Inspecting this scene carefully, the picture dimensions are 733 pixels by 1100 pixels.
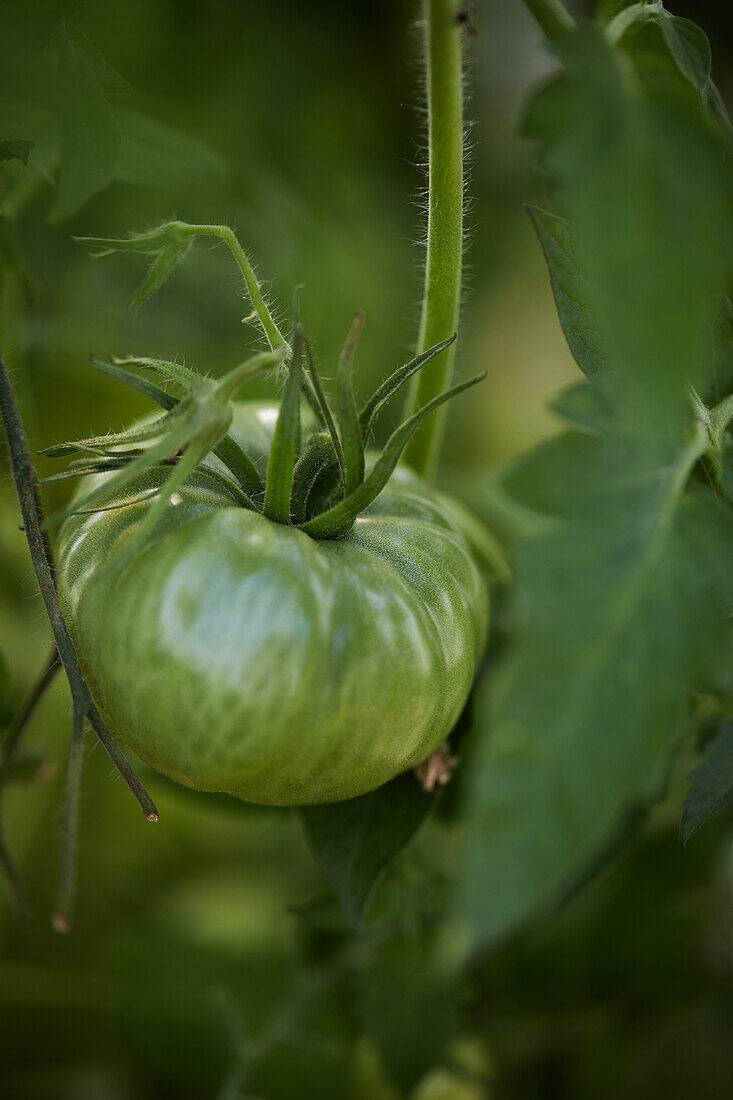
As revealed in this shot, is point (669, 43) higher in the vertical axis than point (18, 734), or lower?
higher

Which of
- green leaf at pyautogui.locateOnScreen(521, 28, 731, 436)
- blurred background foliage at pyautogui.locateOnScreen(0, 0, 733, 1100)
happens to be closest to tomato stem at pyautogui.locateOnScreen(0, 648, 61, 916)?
blurred background foliage at pyautogui.locateOnScreen(0, 0, 733, 1100)

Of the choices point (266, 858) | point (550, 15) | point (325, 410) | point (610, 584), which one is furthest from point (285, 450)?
point (266, 858)

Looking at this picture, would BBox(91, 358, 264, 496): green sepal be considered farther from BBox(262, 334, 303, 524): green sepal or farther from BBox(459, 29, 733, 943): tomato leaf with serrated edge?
BBox(459, 29, 733, 943): tomato leaf with serrated edge

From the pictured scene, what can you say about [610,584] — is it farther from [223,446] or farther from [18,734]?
[18,734]

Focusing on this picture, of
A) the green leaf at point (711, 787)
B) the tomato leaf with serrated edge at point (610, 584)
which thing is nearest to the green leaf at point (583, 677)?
the tomato leaf with serrated edge at point (610, 584)

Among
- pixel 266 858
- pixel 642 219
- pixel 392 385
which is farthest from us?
pixel 266 858

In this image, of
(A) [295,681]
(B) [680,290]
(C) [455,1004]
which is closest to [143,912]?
(C) [455,1004]

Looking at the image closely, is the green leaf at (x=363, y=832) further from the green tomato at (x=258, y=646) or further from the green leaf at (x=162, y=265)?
the green leaf at (x=162, y=265)

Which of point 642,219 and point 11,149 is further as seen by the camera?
point 11,149
